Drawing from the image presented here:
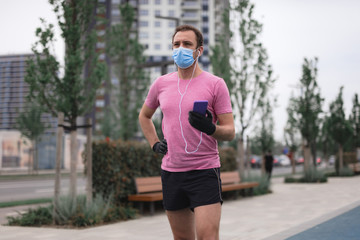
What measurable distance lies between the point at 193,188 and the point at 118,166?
276 inches

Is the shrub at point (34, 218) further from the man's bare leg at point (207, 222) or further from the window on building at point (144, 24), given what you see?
the window on building at point (144, 24)

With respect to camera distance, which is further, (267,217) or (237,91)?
(237,91)

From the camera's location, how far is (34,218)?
8320 mm

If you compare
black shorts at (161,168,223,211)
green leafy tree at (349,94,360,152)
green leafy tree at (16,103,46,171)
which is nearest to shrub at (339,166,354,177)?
green leafy tree at (349,94,360,152)

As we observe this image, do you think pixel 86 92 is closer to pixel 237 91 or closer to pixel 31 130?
pixel 237 91

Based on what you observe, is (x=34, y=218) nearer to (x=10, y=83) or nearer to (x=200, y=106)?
(x=200, y=106)

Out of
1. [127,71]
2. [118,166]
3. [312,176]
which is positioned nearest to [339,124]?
[312,176]

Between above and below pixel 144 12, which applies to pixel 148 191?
below

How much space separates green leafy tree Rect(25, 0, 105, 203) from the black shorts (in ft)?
19.4

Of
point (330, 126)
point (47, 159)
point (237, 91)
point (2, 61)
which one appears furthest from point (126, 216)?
point (2, 61)

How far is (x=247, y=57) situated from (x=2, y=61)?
44353 millimetres

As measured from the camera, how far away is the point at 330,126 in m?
29.4

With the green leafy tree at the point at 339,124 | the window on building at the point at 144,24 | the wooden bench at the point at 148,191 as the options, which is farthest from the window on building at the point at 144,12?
the wooden bench at the point at 148,191

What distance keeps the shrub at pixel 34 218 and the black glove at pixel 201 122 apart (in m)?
6.44
